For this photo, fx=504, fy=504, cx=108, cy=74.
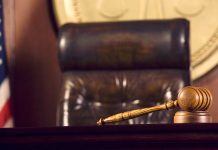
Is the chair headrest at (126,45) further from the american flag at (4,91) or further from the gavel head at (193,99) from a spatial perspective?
the gavel head at (193,99)

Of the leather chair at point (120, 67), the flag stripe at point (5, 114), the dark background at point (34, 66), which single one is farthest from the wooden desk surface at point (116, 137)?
the dark background at point (34, 66)

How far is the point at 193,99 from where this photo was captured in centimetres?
117

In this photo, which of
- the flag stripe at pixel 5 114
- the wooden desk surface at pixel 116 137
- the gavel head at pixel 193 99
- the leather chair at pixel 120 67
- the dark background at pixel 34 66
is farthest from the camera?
the dark background at pixel 34 66

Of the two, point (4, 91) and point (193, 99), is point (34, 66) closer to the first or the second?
point (4, 91)

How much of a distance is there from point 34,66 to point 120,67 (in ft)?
2.35

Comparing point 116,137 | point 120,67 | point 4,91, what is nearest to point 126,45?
point 120,67

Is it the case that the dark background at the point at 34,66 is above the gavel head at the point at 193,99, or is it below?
above

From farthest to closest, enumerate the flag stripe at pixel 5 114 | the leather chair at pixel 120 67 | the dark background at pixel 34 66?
1. the dark background at pixel 34 66
2. the flag stripe at pixel 5 114
3. the leather chair at pixel 120 67

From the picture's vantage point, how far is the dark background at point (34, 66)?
103 inches

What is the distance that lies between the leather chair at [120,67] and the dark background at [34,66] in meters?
0.54

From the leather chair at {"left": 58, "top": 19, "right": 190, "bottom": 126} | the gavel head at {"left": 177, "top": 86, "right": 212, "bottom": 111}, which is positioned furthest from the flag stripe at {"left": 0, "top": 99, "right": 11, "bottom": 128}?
the gavel head at {"left": 177, "top": 86, "right": 212, "bottom": 111}

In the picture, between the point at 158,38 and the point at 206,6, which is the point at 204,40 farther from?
the point at 158,38

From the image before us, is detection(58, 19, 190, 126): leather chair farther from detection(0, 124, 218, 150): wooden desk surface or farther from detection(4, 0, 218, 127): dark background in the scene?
detection(0, 124, 218, 150): wooden desk surface

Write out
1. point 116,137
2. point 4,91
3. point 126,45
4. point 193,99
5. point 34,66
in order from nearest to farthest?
point 116,137 → point 193,99 → point 126,45 → point 4,91 → point 34,66
